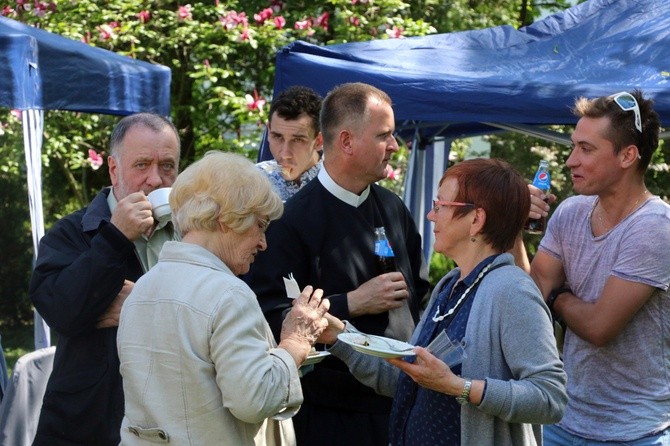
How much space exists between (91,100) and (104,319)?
2.78 m

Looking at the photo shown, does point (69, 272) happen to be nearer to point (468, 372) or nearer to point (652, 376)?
point (468, 372)

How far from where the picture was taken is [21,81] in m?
5.11

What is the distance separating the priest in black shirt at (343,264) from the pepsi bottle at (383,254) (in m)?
0.04

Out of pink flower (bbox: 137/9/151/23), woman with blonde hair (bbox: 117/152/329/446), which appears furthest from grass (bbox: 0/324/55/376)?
woman with blonde hair (bbox: 117/152/329/446)

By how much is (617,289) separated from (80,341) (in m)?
1.77

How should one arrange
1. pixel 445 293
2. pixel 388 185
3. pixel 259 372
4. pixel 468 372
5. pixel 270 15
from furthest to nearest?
pixel 388 185, pixel 270 15, pixel 445 293, pixel 468 372, pixel 259 372

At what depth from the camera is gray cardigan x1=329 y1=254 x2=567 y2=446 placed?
261 cm

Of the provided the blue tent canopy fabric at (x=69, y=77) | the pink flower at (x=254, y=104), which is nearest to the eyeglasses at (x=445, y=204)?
the blue tent canopy fabric at (x=69, y=77)

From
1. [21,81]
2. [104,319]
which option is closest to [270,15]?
[21,81]

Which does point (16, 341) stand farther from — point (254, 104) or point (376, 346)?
point (376, 346)

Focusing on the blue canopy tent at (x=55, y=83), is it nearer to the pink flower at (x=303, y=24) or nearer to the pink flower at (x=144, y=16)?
the pink flower at (x=303, y=24)

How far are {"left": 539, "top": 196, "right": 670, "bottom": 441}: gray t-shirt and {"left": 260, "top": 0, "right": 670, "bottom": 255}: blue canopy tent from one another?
45.0 inches

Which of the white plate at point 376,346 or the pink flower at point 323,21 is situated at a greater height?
the white plate at point 376,346

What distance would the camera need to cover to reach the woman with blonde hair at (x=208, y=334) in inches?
98.1
